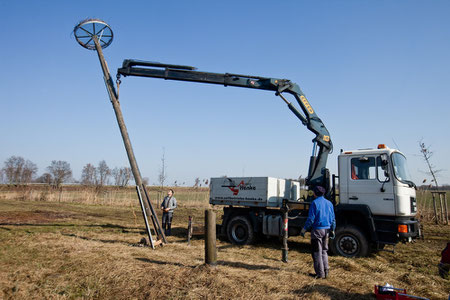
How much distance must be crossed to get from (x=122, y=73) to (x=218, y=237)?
281 inches

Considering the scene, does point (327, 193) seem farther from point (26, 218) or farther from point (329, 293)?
point (26, 218)

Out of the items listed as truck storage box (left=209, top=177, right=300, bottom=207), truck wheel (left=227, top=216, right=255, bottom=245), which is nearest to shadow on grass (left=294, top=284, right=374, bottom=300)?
truck storage box (left=209, top=177, right=300, bottom=207)

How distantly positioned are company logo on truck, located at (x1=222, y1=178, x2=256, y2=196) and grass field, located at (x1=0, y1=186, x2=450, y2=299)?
1902mm

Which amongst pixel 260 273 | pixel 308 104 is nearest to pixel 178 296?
pixel 260 273

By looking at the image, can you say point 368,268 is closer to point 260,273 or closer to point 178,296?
point 260,273

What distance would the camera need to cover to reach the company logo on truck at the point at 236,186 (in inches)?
408

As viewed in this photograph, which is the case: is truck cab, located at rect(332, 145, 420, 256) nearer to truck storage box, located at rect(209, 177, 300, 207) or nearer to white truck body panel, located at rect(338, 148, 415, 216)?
white truck body panel, located at rect(338, 148, 415, 216)

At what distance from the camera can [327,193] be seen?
31.1ft

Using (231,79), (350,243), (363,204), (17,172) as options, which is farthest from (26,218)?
(17,172)

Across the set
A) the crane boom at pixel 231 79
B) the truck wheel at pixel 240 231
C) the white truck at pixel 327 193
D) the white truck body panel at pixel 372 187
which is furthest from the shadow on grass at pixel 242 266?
the crane boom at pixel 231 79

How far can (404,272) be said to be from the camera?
23.0ft

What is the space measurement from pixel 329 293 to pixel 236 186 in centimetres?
577

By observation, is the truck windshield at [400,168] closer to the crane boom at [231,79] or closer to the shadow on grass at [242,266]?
the crane boom at [231,79]

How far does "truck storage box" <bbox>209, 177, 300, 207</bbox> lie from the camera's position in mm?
10039
